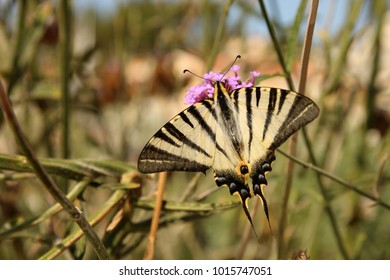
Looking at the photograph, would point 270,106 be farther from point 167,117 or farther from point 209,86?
point 167,117

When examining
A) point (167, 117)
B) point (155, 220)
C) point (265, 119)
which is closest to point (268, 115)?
point (265, 119)

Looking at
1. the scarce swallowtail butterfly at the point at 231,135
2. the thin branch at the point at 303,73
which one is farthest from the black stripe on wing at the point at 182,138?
the thin branch at the point at 303,73

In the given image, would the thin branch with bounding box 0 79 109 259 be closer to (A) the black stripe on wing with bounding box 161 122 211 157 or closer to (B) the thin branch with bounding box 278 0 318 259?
(A) the black stripe on wing with bounding box 161 122 211 157

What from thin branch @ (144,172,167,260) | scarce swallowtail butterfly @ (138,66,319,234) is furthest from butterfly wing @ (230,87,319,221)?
thin branch @ (144,172,167,260)

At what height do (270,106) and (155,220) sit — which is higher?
(270,106)

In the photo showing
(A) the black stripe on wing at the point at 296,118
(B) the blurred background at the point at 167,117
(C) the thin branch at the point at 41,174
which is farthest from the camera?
(B) the blurred background at the point at 167,117

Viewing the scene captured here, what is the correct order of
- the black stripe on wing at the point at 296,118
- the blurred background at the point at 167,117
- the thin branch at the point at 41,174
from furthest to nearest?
the blurred background at the point at 167,117, the black stripe on wing at the point at 296,118, the thin branch at the point at 41,174

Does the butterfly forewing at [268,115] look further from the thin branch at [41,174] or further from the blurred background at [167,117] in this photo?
the thin branch at [41,174]

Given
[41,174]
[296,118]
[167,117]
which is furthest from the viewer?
[167,117]
